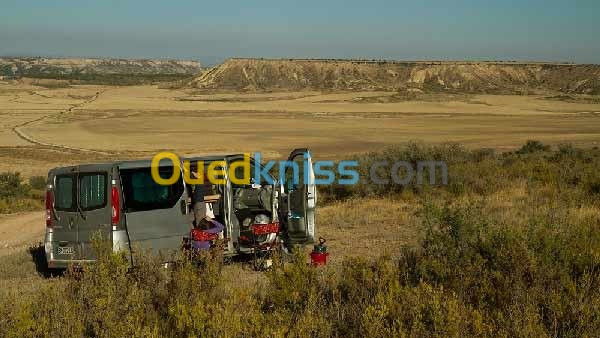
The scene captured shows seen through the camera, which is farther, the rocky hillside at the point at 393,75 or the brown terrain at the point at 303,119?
the rocky hillside at the point at 393,75

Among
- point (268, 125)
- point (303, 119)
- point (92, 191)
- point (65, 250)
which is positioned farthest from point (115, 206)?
point (303, 119)

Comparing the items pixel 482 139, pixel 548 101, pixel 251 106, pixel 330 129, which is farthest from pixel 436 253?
pixel 548 101

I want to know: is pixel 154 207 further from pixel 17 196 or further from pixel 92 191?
pixel 17 196

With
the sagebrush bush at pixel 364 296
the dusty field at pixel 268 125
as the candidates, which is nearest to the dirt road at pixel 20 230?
the sagebrush bush at pixel 364 296

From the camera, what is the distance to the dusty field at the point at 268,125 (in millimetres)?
42656

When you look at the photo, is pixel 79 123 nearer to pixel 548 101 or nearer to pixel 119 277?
pixel 119 277

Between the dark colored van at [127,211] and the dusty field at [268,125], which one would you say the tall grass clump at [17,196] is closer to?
the dusty field at [268,125]

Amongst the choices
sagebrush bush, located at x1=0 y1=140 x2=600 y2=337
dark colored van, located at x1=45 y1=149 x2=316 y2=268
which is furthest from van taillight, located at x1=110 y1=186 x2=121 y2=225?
sagebrush bush, located at x1=0 y1=140 x2=600 y2=337

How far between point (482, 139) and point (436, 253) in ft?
139

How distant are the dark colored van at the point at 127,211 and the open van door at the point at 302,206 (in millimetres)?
14

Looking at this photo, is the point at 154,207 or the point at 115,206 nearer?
the point at 115,206

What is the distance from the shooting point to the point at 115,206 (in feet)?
27.1

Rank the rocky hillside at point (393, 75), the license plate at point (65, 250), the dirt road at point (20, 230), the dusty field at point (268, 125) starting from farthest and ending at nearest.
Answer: the rocky hillside at point (393, 75)
the dusty field at point (268, 125)
the dirt road at point (20, 230)
the license plate at point (65, 250)

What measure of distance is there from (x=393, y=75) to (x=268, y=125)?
92.5m
